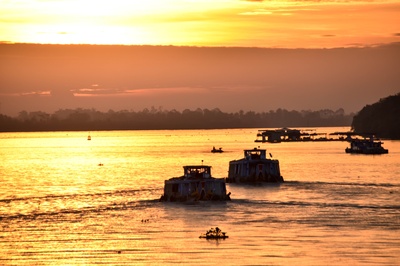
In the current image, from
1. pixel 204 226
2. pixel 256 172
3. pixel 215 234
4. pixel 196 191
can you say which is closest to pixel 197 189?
pixel 196 191

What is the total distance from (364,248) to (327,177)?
99352 mm

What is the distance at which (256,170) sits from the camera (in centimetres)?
16700

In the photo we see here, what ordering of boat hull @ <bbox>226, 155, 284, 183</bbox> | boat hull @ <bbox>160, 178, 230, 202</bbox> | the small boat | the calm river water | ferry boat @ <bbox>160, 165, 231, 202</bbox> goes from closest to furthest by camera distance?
the calm river water, the small boat, boat hull @ <bbox>160, 178, 230, 202</bbox>, ferry boat @ <bbox>160, 165, 231, 202</bbox>, boat hull @ <bbox>226, 155, 284, 183</bbox>

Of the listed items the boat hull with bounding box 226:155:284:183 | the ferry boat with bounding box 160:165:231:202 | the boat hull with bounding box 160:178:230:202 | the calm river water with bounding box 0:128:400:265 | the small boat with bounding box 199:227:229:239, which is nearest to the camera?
the calm river water with bounding box 0:128:400:265

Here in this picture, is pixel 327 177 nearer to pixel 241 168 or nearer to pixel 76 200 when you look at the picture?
pixel 241 168

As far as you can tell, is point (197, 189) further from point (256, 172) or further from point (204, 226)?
point (256, 172)

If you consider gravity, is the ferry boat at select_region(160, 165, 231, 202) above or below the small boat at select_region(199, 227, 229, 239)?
above

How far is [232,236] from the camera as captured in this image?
90.9 metres

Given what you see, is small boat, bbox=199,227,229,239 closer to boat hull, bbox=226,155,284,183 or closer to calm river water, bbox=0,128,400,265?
calm river water, bbox=0,128,400,265

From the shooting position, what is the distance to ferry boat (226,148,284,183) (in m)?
166

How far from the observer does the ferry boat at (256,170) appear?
16581 cm

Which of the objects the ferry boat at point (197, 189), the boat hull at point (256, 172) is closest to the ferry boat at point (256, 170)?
the boat hull at point (256, 172)

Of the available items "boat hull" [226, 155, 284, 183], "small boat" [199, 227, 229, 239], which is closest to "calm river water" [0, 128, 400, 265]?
"small boat" [199, 227, 229, 239]

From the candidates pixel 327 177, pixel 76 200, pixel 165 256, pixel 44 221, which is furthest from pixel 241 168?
pixel 165 256
